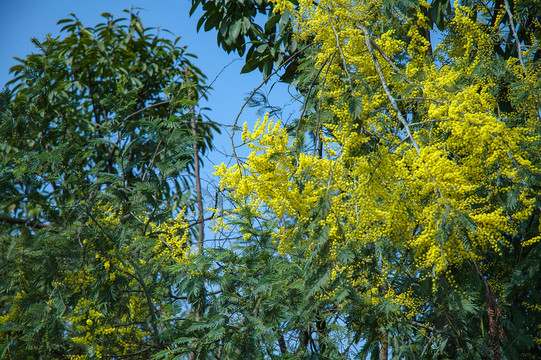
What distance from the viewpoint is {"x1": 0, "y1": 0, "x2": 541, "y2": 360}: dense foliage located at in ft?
7.72

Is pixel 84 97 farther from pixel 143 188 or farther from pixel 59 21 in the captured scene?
pixel 143 188

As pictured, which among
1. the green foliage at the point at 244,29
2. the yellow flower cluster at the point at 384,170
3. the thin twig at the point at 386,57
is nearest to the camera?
the yellow flower cluster at the point at 384,170

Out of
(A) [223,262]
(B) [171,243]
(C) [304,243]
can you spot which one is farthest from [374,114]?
(B) [171,243]

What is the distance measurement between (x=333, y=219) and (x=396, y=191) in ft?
1.03

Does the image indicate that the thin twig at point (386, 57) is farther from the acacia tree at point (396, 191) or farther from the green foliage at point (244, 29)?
the green foliage at point (244, 29)

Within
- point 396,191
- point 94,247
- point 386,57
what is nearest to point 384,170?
point 396,191

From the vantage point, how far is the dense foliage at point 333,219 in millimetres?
2352

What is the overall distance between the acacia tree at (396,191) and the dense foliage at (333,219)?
0.01 m

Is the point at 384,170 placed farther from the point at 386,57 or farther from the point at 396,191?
the point at 386,57

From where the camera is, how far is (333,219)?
2348mm

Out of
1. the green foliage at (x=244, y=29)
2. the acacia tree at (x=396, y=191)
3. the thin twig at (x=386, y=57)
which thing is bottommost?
the acacia tree at (x=396, y=191)

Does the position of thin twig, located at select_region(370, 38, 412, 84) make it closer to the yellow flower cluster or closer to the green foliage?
the yellow flower cluster

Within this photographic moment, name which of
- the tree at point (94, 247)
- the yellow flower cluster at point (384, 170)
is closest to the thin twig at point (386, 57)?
the yellow flower cluster at point (384, 170)

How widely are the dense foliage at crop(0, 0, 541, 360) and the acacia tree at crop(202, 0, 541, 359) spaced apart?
0.01 meters
